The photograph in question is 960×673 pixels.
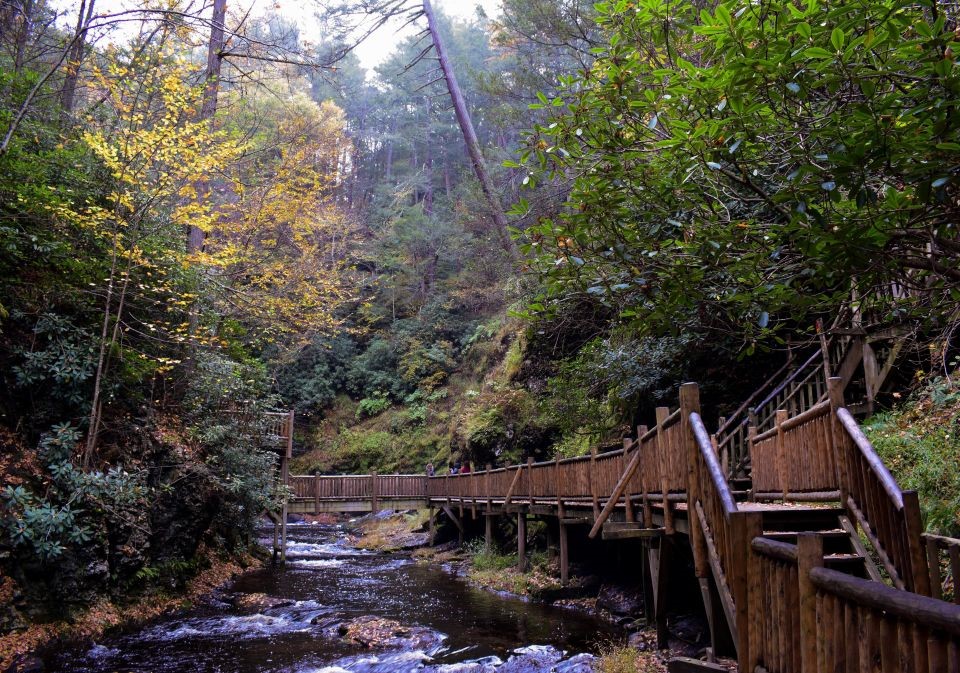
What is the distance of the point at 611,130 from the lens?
15.6 feet

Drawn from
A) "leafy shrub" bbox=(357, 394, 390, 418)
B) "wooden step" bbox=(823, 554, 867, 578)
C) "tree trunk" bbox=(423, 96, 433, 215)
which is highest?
"tree trunk" bbox=(423, 96, 433, 215)

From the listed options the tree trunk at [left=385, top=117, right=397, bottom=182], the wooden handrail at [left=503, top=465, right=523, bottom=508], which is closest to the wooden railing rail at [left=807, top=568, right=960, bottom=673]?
the wooden handrail at [left=503, top=465, right=523, bottom=508]

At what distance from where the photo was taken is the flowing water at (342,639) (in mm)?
8203

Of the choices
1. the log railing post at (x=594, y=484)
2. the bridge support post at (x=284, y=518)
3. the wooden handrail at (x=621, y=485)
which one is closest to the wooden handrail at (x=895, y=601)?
the wooden handrail at (x=621, y=485)

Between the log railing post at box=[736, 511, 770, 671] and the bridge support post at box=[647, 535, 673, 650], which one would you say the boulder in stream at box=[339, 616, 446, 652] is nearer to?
the bridge support post at box=[647, 535, 673, 650]

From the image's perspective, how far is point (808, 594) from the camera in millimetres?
2689

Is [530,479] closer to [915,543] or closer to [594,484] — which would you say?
[594,484]

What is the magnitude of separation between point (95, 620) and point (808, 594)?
33.0ft

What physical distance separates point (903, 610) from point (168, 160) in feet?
38.4

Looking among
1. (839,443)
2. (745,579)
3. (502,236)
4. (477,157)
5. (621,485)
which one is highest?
(477,157)

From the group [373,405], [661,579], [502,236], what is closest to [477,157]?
[502,236]

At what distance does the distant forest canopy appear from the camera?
3641 millimetres

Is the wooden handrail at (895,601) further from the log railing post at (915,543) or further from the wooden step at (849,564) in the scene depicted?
the wooden step at (849,564)

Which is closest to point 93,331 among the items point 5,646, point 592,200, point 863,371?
point 5,646
